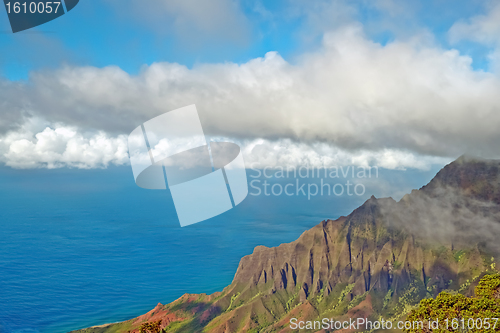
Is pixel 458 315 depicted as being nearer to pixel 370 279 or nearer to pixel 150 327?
pixel 150 327

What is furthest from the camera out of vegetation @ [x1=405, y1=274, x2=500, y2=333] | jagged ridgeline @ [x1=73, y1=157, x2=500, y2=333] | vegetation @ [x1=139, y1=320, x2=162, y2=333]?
jagged ridgeline @ [x1=73, y1=157, x2=500, y2=333]

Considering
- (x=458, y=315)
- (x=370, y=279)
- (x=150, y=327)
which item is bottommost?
(x=370, y=279)

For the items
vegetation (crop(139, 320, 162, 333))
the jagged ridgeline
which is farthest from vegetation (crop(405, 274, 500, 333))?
the jagged ridgeline

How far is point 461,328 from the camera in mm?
23000

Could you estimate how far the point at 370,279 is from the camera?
184 m

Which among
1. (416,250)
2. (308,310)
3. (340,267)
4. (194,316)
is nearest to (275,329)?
(308,310)

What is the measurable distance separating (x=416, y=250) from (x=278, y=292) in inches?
3556

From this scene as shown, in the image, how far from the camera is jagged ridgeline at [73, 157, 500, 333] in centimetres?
16100

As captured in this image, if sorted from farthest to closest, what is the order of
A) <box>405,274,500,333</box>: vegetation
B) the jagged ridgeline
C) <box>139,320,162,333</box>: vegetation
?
the jagged ridgeline
<box>405,274,500,333</box>: vegetation
<box>139,320,162,333</box>: vegetation

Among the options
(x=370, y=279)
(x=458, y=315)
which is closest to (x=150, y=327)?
(x=458, y=315)

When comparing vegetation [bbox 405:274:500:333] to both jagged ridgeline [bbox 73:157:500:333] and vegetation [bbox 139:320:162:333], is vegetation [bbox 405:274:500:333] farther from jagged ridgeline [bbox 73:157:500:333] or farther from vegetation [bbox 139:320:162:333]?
jagged ridgeline [bbox 73:157:500:333]

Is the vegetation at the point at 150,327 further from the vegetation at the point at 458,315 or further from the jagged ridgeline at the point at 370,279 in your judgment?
the jagged ridgeline at the point at 370,279

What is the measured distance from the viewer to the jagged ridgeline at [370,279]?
16100 centimetres

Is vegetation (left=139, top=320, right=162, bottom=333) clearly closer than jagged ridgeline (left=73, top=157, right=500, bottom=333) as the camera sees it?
Yes
